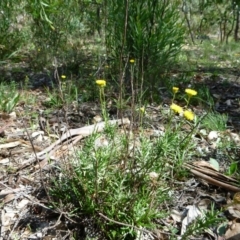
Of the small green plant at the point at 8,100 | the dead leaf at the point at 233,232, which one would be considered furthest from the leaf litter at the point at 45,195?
the small green plant at the point at 8,100

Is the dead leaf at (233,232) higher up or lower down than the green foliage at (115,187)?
lower down

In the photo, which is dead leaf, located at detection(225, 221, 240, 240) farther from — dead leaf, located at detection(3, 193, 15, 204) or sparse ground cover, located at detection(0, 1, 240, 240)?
dead leaf, located at detection(3, 193, 15, 204)

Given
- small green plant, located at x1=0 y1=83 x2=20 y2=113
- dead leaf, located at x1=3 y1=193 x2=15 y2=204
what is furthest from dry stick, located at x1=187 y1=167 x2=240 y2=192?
small green plant, located at x1=0 y1=83 x2=20 y2=113

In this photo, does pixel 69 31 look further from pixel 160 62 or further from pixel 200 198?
pixel 200 198

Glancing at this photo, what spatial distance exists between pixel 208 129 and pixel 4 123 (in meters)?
1.53

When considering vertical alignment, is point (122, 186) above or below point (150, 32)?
below

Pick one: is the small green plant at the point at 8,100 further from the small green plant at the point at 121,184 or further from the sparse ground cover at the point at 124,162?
the small green plant at the point at 121,184

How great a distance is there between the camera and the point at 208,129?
2.73m

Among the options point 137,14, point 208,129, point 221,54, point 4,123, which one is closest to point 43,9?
point 137,14

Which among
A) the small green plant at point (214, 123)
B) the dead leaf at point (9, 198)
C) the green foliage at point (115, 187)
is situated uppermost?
the green foliage at point (115, 187)

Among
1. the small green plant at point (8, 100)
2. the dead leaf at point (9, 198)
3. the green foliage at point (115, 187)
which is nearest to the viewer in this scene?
the green foliage at point (115, 187)

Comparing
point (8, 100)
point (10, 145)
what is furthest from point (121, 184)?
point (8, 100)

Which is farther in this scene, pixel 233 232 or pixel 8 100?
pixel 8 100

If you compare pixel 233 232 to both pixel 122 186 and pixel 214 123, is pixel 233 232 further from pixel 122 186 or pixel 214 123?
pixel 214 123
